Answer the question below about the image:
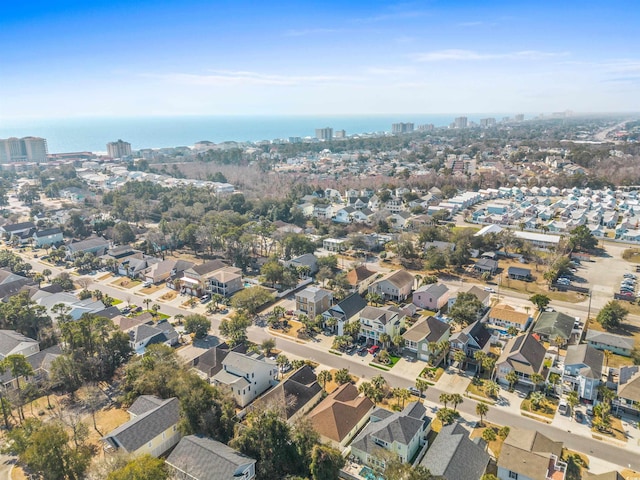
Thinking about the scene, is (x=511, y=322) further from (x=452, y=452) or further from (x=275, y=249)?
(x=275, y=249)

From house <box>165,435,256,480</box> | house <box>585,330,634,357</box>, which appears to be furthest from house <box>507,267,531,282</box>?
house <box>165,435,256,480</box>

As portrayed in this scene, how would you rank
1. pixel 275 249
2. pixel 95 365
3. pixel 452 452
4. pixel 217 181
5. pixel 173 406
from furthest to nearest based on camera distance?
pixel 217 181
pixel 275 249
pixel 95 365
pixel 173 406
pixel 452 452

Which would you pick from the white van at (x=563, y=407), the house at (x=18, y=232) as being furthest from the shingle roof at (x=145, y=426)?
the house at (x=18, y=232)

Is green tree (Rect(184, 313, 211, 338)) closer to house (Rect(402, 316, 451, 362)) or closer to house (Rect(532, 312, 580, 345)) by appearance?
house (Rect(402, 316, 451, 362))

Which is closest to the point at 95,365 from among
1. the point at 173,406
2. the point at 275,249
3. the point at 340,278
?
the point at 173,406

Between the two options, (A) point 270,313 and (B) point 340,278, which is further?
(B) point 340,278

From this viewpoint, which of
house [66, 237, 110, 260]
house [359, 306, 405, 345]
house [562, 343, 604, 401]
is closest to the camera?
house [562, 343, 604, 401]

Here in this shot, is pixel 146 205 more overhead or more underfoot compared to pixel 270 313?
more overhead
